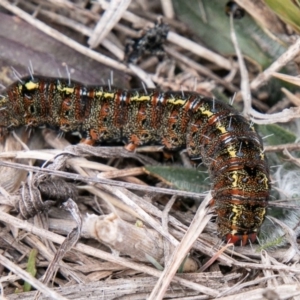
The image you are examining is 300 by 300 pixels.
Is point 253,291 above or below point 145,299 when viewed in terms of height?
above

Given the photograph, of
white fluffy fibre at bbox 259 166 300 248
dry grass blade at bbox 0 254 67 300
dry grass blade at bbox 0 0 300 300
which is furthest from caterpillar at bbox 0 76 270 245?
dry grass blade at bbox 0 254 67 300

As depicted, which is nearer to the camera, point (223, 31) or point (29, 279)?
point (29, 279)

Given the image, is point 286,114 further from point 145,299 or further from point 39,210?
point 39,210

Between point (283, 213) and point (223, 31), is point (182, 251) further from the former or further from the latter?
point (223, 31)

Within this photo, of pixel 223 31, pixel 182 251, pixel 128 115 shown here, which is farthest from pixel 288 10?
pixel 182 251

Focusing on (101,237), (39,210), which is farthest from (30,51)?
(101,237)

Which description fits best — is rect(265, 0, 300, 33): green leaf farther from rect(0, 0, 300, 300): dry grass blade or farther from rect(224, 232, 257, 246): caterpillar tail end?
rect(224, 232, 257, 246): caterpillar tail end
